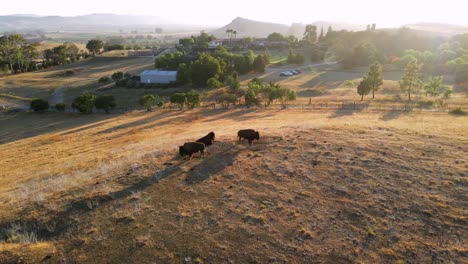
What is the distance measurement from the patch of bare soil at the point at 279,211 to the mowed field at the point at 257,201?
7cm

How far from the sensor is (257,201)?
1908 centimetres

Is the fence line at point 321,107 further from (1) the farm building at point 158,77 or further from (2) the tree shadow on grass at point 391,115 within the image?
(1) the farm building at point 158,77

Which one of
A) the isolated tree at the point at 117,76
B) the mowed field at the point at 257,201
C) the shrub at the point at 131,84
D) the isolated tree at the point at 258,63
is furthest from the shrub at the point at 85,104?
the isolated tree at the point at 258,63

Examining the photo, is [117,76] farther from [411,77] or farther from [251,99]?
[411,77]

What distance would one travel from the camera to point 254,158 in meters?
24.6

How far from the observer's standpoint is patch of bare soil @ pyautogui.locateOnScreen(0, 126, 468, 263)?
1530cm

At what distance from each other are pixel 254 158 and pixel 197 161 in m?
4.41

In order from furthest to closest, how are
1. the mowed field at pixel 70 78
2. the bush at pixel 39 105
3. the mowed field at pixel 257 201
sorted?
the mowed field at pixel 70 78 < the bush at pixel 39 105 < the mowed field at pixel 257 201

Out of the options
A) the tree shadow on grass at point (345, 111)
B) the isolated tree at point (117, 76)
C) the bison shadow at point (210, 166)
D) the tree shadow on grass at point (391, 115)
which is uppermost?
the isolated tree at point (117, 76)

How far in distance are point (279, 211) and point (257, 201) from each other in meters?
1.55

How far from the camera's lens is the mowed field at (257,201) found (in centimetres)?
1541

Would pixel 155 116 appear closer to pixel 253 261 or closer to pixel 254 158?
pixel 254 158

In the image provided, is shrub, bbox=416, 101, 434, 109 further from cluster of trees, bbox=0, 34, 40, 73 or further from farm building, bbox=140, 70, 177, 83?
cluster of trees, bbox=0, 34, 40, 73

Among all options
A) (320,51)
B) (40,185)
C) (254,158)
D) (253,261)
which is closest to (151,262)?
(253,261)
